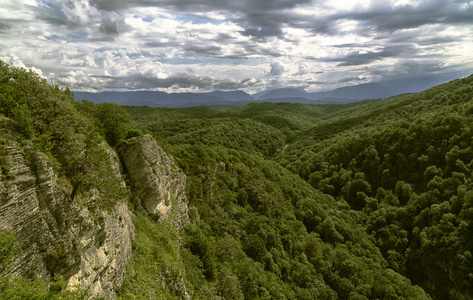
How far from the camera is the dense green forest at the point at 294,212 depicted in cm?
1623

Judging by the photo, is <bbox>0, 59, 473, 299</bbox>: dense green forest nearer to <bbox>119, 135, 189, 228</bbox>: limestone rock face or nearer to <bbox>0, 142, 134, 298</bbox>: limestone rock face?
<bbox>0, 142, 134, 298</bbox>: limestone rock face

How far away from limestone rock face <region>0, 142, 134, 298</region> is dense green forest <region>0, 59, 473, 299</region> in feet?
2.75

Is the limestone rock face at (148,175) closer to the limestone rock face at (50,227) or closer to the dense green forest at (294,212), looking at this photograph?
the dense green forest at (294,212)

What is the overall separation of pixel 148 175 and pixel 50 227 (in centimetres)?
1340

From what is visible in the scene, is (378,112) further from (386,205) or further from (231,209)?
(231,209)

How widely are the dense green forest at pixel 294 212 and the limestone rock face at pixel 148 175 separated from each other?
70.4 inches

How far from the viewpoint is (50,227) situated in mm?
12430

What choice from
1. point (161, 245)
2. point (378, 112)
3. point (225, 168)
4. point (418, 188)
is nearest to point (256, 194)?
point (225, 168)

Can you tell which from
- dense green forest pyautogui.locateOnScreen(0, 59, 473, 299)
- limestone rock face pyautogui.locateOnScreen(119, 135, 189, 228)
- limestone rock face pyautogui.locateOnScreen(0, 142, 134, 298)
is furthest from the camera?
limestone rock face pyautogui.locateOnScreen(119, 135, 189, 228)

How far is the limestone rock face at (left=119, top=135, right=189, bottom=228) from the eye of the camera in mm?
25188

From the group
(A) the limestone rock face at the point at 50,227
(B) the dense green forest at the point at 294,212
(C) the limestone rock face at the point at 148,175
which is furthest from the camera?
(C) the limestone rock face at the point at 148,175

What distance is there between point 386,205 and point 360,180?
45.4 feet

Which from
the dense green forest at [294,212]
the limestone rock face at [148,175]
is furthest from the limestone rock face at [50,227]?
the limestone rock face at [148,175]

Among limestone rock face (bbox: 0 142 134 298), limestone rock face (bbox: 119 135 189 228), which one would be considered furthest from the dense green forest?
limestone rock face (bbox: 119 135 189 228)
